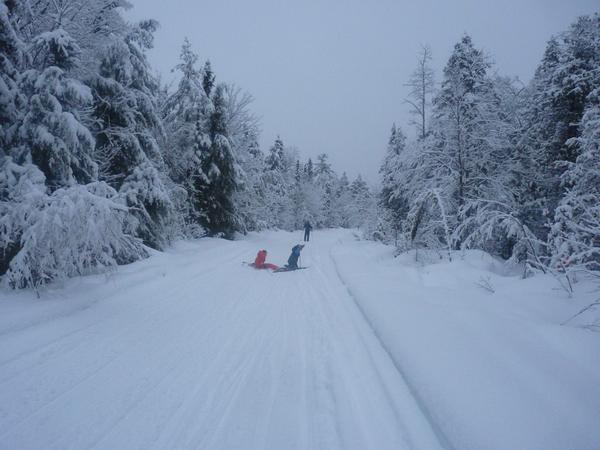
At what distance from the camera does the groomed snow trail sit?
270cm

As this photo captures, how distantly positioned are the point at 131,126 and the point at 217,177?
7.40 metres

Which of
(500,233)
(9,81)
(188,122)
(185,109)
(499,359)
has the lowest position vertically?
(499,359)

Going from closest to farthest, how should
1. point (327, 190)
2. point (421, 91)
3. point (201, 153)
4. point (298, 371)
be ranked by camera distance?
point (298, 371)
point (421, 91)
point (201, 153)
point (327, 190)

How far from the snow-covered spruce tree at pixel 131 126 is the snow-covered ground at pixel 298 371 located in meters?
4.99

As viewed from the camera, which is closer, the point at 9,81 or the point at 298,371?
the point at 298,371

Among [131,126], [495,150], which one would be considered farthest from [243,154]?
[495,150]

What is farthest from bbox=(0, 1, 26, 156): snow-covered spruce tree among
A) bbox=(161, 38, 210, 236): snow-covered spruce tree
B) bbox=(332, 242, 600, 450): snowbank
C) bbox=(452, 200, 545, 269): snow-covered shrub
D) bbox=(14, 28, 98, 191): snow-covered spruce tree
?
bbox=(161, 38, 210, 236): snow-covered spruce tree

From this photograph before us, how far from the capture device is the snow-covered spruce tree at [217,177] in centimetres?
1773

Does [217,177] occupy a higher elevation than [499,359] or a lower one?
higher

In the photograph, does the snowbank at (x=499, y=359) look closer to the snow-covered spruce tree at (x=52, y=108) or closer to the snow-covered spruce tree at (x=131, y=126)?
the snow-covered spruce tree at (x=52, y=108)

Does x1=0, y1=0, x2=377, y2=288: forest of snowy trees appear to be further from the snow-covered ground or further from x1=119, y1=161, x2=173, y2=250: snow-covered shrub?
the snow-covered ground

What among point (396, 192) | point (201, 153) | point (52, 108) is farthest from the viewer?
point (201, 153)

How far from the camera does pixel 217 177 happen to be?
698 inches

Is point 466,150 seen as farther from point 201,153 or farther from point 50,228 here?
point 201,153
